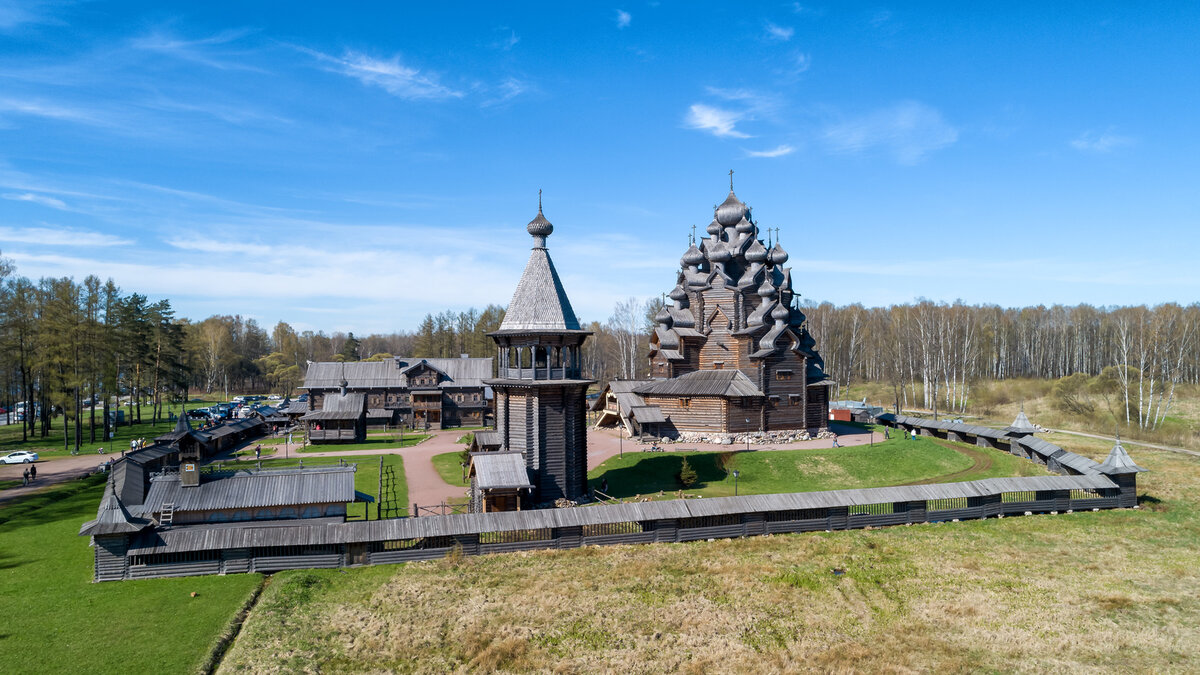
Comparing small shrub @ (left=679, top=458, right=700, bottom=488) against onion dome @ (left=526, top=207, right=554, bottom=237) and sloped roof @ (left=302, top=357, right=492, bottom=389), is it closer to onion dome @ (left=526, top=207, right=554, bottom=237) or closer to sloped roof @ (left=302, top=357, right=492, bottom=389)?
onion dome @ (left=526, top=207, right=554, bottom=237)

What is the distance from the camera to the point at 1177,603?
19.6 meters

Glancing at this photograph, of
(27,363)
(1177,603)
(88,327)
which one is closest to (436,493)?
(1177,603)

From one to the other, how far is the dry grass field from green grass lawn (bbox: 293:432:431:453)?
29.6 m

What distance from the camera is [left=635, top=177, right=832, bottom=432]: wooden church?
155ft

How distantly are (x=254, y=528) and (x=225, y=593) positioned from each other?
2643mm

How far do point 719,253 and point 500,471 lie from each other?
30217 mm

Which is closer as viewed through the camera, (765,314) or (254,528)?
(254,528)

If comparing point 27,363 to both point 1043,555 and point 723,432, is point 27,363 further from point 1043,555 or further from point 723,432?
point 1043,555

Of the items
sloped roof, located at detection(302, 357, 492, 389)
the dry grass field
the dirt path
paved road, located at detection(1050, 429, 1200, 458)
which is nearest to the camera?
the dry grass field

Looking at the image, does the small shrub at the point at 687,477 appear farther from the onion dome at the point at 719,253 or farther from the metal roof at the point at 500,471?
the onion dome at the point at 719,253

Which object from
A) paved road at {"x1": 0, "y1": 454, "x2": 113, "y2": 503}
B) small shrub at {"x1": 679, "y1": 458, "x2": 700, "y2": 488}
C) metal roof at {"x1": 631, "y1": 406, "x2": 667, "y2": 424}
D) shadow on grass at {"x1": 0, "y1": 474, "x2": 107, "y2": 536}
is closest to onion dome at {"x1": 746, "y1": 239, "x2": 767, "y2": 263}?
metal roof at {"x1": 631, "y1": 406, "x2": 667, "y2": 424}

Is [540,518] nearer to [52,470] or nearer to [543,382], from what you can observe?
[543,382]

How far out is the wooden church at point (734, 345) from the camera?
155ft

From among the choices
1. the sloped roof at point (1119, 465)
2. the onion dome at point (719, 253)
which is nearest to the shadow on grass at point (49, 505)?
the onion dome at point (719, 253)
